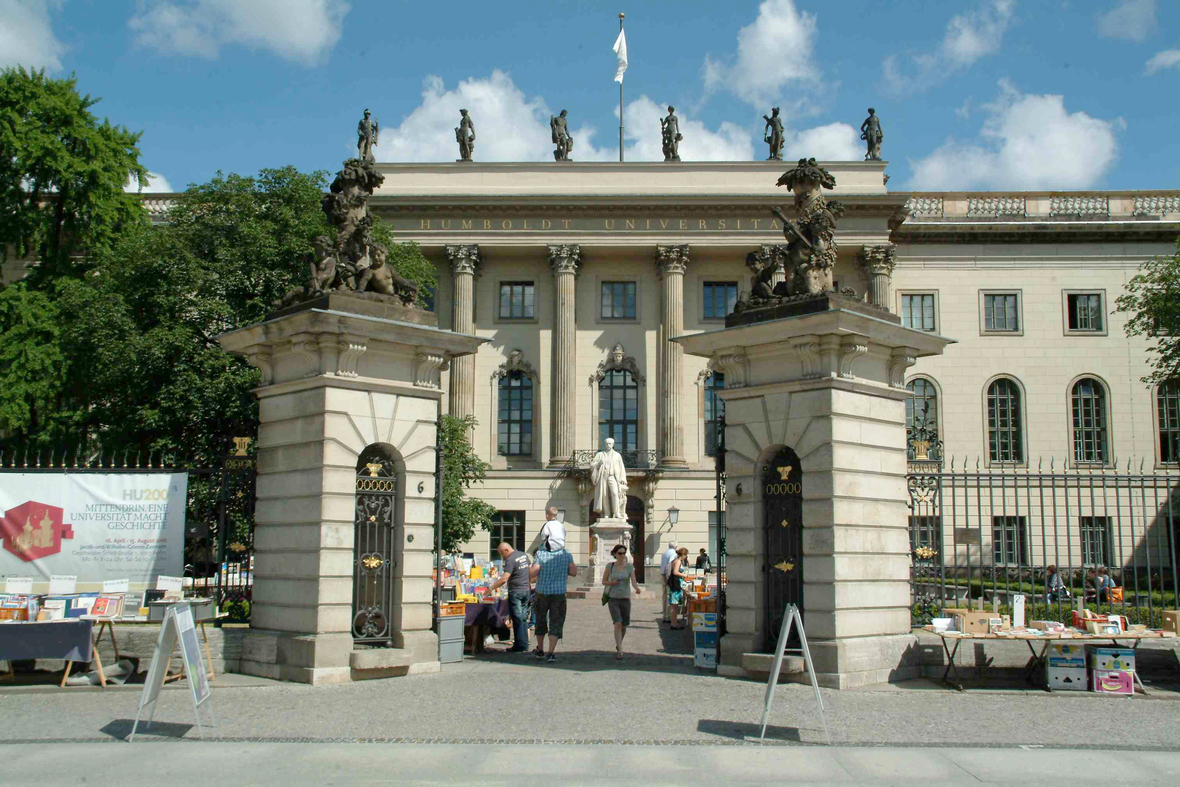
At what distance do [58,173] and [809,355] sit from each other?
90.6 feet

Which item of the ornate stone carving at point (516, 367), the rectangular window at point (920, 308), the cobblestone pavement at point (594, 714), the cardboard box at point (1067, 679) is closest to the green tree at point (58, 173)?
the ornate stone carving at point (516, 367)

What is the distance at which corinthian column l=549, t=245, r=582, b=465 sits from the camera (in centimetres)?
4300

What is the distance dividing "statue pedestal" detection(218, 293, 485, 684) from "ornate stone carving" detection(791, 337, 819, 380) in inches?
163

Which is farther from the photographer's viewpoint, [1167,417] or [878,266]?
[1167,417]

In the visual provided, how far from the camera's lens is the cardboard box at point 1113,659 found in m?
11.9

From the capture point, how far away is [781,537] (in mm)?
12891

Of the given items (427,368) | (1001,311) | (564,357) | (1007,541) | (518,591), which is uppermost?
(1001,311)

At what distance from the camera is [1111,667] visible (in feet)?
39.0

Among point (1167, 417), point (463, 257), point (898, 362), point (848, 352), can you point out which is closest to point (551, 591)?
point (848, 352)

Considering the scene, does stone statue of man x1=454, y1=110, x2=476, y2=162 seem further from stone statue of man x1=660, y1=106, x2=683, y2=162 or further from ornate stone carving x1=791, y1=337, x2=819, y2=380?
ornate stone carving x1=791, y1=337, x2=819, y2=380

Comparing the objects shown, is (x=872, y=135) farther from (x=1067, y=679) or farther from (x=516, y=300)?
(x=1067, y=679)

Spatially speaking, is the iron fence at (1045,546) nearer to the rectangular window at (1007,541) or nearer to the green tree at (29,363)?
the rectangular window at (1007,541)

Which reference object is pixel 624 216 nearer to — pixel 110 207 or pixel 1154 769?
pixel 110 207

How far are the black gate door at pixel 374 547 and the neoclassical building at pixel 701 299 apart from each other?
29393mm
